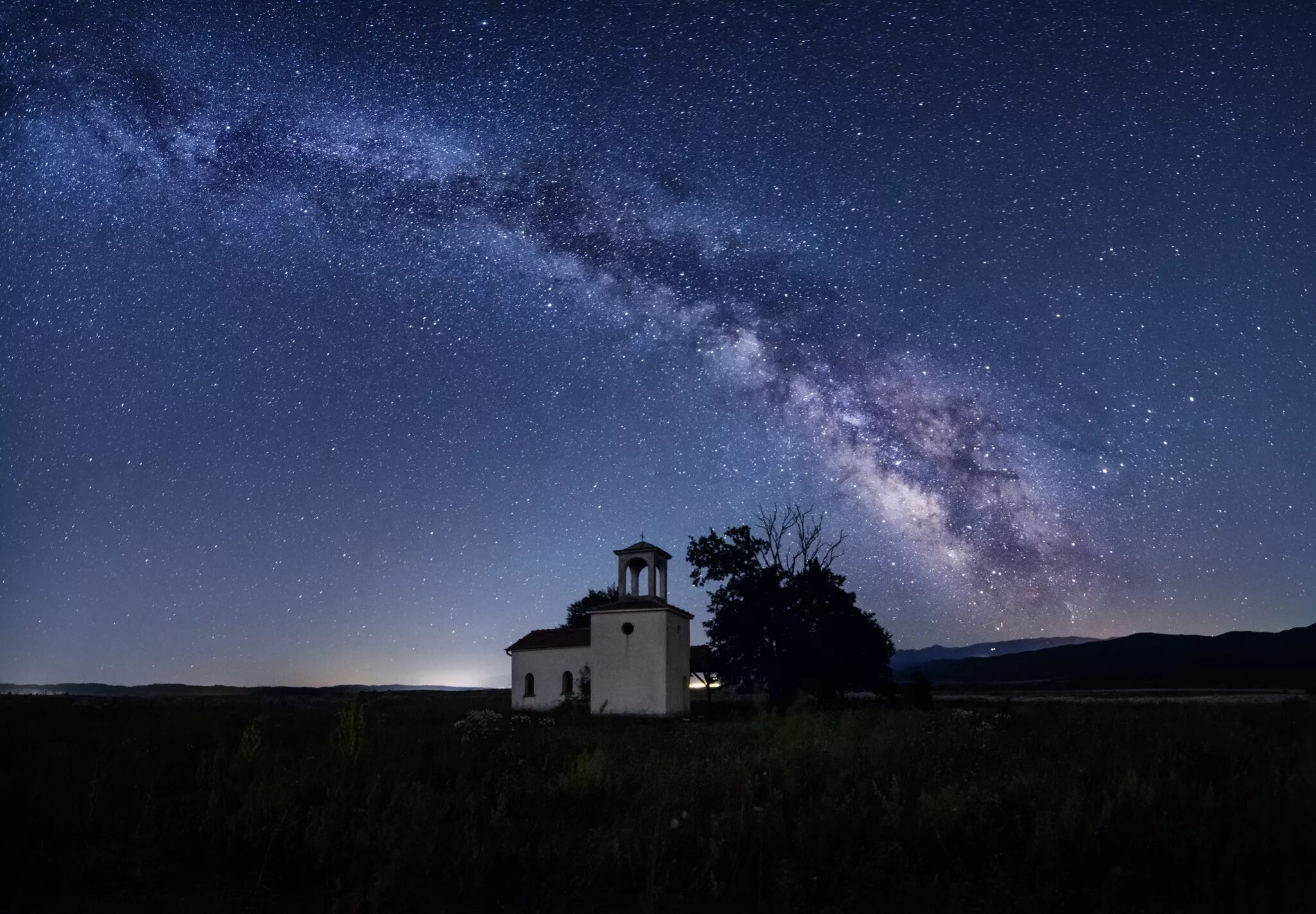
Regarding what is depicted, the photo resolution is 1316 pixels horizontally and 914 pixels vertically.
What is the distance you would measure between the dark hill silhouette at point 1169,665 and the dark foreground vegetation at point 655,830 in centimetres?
7151

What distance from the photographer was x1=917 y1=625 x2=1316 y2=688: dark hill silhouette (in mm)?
85125

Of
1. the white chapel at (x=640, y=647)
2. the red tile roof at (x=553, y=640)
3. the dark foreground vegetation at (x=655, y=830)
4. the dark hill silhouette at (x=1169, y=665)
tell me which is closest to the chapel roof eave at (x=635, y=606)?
the white chapel at (x=640, y=647)

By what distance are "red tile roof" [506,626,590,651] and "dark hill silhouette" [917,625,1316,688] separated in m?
58.5

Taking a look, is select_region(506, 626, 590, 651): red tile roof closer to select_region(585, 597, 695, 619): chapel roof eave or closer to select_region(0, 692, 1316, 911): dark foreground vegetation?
select_region(585, 597, 695, 619): chapel roof eave

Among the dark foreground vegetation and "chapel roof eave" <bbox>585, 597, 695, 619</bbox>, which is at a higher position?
"chapel roof eave" <bbox>585, 597, 695, 619</bbox>

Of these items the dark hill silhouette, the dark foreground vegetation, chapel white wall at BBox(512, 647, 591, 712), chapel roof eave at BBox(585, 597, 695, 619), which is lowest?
the dark hill silhouette

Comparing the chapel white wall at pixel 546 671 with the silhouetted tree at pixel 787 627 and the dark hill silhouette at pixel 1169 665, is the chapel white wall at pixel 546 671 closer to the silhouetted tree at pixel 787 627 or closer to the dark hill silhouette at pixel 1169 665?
the silhouetted tree at pixel 787 627

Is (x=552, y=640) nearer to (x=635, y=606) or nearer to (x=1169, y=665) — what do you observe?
(x=635, y=606)

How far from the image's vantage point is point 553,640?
4194 cm

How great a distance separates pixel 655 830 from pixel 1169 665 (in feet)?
548

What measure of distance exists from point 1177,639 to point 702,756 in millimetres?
231451

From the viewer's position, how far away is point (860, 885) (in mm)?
5594

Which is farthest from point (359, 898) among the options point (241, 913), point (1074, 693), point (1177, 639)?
point (1177, 639)

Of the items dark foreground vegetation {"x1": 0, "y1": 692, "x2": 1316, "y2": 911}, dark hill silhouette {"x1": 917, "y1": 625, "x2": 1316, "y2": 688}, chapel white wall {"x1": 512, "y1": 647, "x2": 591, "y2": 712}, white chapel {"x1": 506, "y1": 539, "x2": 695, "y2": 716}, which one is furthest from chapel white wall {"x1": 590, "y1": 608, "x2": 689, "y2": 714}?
dark hill silhouette {"x1": 917, "y1": 625, "x2": 1316, "y2": 688}
